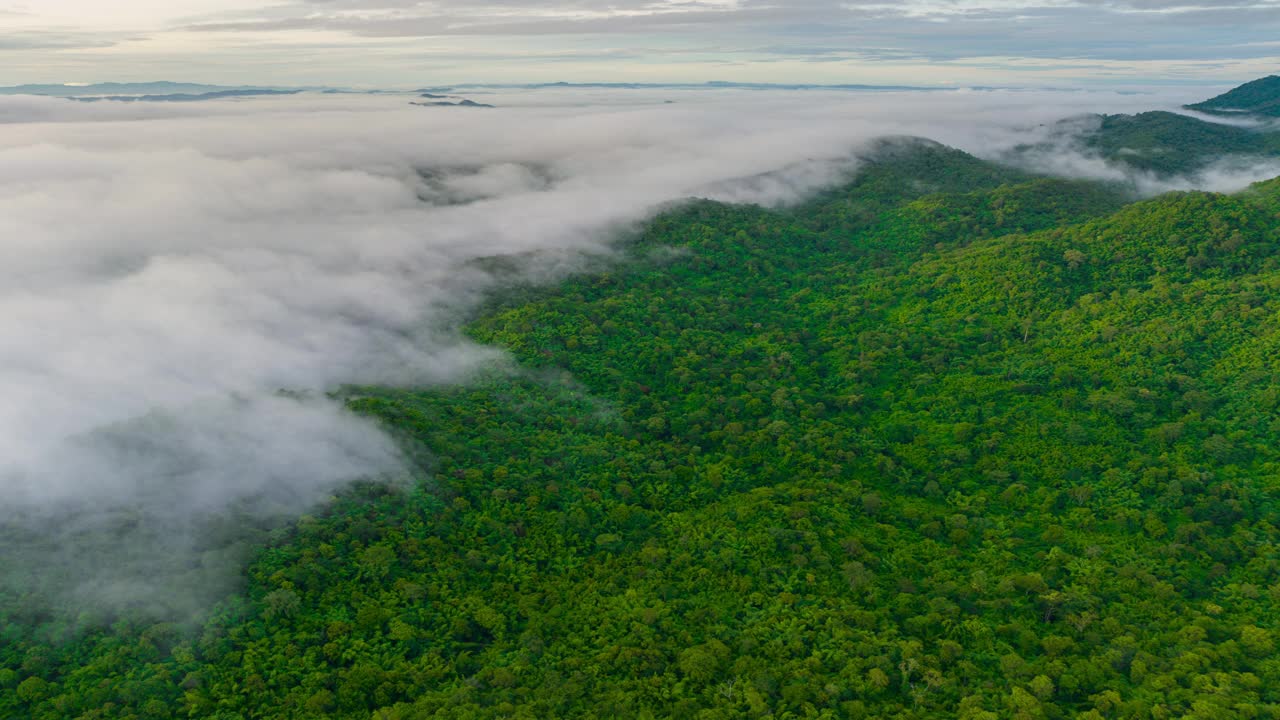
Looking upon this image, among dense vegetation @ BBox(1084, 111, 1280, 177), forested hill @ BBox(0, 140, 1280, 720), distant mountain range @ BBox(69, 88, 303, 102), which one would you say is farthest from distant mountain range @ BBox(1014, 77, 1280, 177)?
distant mountain range @ BBox(69, 88, 303, 102)

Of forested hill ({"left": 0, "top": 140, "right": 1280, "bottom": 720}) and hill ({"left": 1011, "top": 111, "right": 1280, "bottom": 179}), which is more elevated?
hill ({"left": 1011, "top": 111, "right": 1280, "bottom": 179})

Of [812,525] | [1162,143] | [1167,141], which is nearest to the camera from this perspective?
[812,525]

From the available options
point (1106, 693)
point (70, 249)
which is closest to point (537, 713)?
point (1106, 693)

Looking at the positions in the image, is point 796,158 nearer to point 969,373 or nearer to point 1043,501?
point 969,373

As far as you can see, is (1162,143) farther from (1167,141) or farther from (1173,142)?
(1173,142)

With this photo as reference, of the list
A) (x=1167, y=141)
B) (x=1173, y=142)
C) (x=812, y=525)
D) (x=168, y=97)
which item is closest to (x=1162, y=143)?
(x=1167, y=141)

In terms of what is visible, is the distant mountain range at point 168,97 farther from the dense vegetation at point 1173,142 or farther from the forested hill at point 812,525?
the dense vegetation at point 1173,142

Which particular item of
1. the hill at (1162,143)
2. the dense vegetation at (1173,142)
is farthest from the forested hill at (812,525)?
the dense vegetation at (1173,142)

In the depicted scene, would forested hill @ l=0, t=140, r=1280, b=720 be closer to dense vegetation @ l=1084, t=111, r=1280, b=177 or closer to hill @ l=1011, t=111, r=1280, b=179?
hill @ l=1011, t=111, r=1280, b=179
